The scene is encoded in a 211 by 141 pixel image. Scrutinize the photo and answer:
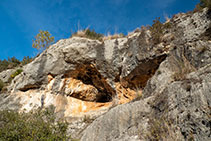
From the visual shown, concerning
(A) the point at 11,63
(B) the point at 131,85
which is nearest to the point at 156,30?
(B) the point at 131,85

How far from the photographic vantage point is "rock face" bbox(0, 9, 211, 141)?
4523mm

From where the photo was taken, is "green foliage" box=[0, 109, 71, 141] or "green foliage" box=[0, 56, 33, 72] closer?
"green foliage" box=[0, 109, 71, 141]

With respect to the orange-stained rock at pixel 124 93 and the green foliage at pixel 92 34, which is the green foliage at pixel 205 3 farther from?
the green foliage at pixel 92 34

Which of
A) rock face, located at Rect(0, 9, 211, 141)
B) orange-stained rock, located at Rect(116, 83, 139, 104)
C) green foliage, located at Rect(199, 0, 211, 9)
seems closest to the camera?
rock face, located at Rect(0, 9, 211, 141)

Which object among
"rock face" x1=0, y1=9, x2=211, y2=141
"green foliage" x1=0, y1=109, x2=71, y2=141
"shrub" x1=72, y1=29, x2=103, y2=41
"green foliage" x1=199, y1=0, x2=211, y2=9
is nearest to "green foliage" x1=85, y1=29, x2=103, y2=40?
"shrub" x1=72, y1=29, x2=103, y2=41

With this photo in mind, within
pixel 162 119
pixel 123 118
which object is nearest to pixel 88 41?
pixel 123 118

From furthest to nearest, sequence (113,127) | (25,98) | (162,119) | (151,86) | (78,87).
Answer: (78,87) → (25,98) → (151,86) → (113,127) → (162,119)

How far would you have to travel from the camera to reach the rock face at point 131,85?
178 inches

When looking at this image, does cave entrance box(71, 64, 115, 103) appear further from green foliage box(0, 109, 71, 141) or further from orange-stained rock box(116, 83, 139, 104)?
green foliage box(0, 109, 71, 141)

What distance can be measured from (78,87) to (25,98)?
3185 mm

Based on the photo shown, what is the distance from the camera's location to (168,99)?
5.14 m

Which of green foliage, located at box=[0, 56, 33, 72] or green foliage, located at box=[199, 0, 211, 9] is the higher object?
green foliage, located at box=[0, 56, 33, 72]

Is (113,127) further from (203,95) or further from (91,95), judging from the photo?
(91,95)

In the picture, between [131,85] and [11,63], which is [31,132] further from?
[11,63]
